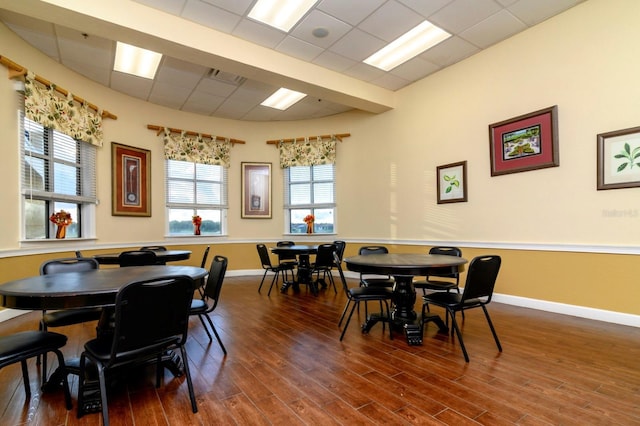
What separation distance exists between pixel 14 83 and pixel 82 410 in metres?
4.02

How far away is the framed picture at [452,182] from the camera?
4566 millimetres

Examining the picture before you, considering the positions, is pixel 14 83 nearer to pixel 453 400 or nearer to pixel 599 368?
pixel 453 400

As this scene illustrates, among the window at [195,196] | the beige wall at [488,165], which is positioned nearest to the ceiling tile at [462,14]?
the beige wall at [488,165]

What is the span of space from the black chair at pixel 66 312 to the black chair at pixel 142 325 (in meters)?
0.71

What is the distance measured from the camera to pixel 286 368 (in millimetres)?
2311

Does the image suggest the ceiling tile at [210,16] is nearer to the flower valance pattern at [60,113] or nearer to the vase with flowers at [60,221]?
the flower valance pattern at [60,113]

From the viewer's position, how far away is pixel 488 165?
430cm

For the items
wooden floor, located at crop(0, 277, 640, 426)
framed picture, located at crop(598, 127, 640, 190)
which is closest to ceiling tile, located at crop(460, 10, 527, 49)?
framed picture, located at crop(598, 127, 640, 190)

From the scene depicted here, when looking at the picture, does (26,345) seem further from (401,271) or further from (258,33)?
(258,33)

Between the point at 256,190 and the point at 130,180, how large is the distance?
7.90 ft

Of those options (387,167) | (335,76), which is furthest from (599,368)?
(335,76)

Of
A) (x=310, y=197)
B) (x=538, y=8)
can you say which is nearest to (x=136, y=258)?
(x=310, y=197)

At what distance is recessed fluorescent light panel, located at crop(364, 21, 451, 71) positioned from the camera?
3.95 meters

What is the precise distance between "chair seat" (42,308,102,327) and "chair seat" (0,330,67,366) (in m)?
0.44
